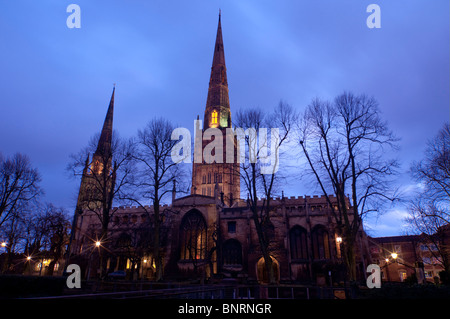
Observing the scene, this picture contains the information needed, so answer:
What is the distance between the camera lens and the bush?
604 inches

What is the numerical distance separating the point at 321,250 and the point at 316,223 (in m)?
3.00

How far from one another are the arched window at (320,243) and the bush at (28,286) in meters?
25.4

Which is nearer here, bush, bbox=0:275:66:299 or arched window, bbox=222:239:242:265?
bush, bbox=0:275:66:299

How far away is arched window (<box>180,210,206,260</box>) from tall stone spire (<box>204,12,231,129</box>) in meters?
31.4

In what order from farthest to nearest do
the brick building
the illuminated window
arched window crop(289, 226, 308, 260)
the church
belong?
the illuminated window < the brick building < arched window crop(289, 226, 308, 260) < the church

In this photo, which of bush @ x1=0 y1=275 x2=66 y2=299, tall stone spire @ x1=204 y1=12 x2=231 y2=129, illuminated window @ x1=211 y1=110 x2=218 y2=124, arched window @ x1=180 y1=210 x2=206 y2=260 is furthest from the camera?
tall stone spire @ x1=204 y1=12 x2=231 y2=129

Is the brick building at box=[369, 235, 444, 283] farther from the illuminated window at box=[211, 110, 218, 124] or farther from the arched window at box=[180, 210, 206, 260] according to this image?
the illuminated window at box=[211, 110, 218, 124]

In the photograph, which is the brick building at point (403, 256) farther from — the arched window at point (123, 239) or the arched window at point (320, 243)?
the arched window at point (123, 239)

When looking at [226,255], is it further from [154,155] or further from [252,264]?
[154,155]

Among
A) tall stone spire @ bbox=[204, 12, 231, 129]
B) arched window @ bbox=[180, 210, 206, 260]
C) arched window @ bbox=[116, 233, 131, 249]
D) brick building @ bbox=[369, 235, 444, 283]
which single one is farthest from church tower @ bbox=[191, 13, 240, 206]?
brick building @ bbox=[369, 235, 444, 283]

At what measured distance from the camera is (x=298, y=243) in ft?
110

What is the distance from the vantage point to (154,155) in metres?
22.3

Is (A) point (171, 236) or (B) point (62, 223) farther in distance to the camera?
(A) point (171, 236)
